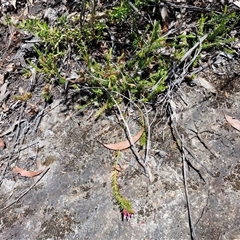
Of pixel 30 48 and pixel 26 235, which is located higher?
pixel 30 48

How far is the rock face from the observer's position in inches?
75.4

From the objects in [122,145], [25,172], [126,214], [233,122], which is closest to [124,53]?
[122,145]

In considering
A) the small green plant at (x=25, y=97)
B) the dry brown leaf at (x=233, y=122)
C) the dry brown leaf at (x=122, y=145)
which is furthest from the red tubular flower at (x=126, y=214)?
the small green plant at (x=25, y=97)

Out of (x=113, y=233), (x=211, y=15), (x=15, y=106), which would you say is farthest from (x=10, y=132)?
(x=211, y=15)

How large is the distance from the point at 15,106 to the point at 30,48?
0.53 metres

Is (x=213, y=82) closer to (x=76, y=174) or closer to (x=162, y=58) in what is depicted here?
(x=162, y=58)

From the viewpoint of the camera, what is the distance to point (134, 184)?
204cm

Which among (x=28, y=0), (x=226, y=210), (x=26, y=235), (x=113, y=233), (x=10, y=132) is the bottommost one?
(x=226, y=210)

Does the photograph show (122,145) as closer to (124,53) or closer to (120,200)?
(120,200)

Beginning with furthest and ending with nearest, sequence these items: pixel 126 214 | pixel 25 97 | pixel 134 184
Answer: pixel 25 97 < pixel 134 184 < pixel 126 214

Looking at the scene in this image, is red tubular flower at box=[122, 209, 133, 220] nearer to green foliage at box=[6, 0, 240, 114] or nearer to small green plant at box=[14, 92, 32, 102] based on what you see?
green foliage at box=[6, 0, 240, 114]

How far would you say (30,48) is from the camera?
2.85m

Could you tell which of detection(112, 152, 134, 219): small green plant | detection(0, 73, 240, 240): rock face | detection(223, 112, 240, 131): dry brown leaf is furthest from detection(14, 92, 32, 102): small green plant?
detection(223, 112, 240, 131): dry brown leaf

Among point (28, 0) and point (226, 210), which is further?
point (28, 0)
